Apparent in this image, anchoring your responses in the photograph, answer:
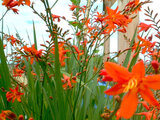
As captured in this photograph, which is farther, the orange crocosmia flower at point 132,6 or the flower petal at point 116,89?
the orange crocosmia flower at point 132,6

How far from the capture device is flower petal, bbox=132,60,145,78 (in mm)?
430

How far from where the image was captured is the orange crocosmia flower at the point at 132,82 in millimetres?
410

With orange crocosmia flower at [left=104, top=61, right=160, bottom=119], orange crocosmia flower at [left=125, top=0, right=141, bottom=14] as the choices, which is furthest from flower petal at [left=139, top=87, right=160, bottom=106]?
orange crocosmia flower at [left=125, top=0, right=141, bottom=14]

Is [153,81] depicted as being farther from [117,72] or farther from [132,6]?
[132,6]

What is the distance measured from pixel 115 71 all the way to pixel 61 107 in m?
0.44

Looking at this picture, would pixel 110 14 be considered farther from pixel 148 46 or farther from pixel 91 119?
pixel 91 119

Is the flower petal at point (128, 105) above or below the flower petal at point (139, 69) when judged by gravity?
below

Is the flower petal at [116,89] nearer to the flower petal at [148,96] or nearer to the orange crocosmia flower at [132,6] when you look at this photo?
the flower petal at [148,96]

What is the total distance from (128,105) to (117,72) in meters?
0.08

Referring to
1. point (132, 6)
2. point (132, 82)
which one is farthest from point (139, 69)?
point (132, 6)

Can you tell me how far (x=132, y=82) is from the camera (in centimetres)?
43

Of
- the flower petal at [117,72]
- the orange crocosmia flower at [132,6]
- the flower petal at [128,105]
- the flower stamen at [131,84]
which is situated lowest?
the flower petal at [128,105]

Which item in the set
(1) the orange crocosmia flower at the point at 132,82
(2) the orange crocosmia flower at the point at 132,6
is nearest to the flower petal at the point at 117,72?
(1) the orange crocosmia flower at the point at 132,82

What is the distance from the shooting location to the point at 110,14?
1.15m
